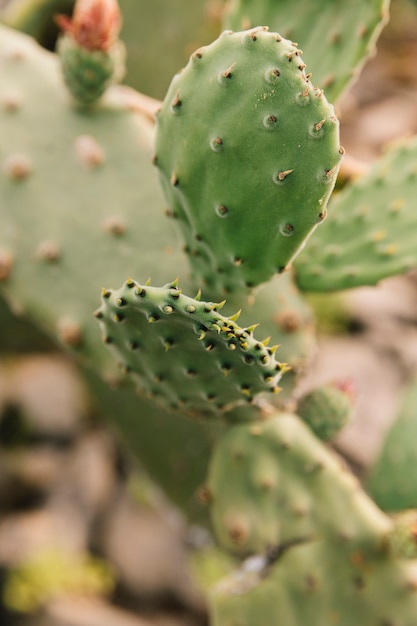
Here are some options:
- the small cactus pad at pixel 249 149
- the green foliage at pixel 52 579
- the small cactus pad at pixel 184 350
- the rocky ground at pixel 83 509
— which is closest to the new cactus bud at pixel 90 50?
the small cactus pad at pixel 249 149

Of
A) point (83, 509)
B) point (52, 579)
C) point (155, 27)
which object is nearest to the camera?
point (155, 27)

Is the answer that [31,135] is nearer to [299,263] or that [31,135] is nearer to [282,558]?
[299,263]

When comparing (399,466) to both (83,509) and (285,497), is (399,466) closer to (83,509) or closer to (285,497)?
(285,497)

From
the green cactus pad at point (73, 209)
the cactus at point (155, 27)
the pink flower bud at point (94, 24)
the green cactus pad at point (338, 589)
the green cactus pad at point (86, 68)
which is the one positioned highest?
the cactus at point (155, 27)

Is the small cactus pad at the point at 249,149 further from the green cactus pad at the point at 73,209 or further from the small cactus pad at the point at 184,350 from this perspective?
the green cactus pad at the point at 73,209

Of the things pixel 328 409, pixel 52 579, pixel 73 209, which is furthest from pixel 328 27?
pixel 52 579

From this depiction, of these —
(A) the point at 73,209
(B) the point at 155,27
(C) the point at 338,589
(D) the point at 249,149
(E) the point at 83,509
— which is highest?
(B) the point at 155,27

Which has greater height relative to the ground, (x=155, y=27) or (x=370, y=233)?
(x=155, y=27)

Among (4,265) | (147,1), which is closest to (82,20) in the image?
(4,265)
